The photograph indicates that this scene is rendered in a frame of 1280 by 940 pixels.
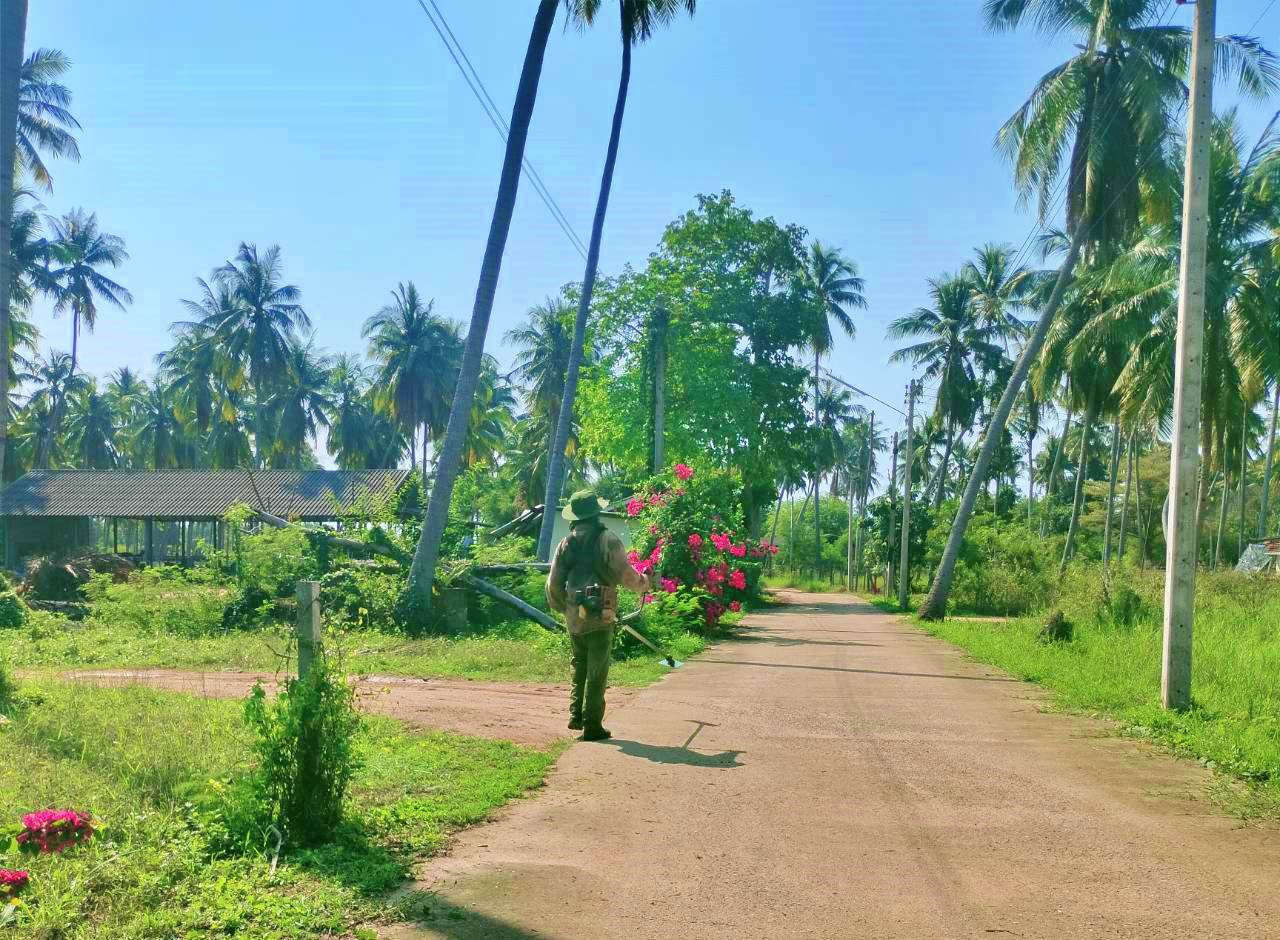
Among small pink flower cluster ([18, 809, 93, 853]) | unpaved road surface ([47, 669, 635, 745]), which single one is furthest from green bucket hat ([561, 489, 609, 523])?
small pink flower cluster ([18, 809, 93, 853])

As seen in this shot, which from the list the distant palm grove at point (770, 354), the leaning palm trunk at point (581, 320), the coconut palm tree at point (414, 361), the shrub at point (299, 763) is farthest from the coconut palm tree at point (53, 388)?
the shrub at point (299, 763)

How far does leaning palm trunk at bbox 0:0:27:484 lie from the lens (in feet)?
35.4

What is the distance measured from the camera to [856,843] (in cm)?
522

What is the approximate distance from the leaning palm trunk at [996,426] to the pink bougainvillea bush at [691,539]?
22.5 feet

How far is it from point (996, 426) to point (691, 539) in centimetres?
→ 926

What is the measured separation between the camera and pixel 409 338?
51.5 meters

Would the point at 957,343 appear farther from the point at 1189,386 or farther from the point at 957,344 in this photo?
the point at 1189,386

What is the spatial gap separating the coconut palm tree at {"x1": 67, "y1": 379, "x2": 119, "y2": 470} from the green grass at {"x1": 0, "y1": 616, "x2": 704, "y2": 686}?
55619 mm

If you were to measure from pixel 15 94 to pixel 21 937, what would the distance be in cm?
1061

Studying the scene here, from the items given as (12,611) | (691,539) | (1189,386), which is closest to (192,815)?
(1189,386)

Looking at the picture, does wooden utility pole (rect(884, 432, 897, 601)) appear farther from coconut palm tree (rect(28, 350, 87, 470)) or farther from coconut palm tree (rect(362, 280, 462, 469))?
coconut palm tree (rect(28, 350, 87, 470))

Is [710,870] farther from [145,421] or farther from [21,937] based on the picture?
[145,421]

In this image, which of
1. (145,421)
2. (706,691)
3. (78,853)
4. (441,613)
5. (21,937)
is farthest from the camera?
(145,421)

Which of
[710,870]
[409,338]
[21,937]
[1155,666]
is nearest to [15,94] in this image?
[21,937]
